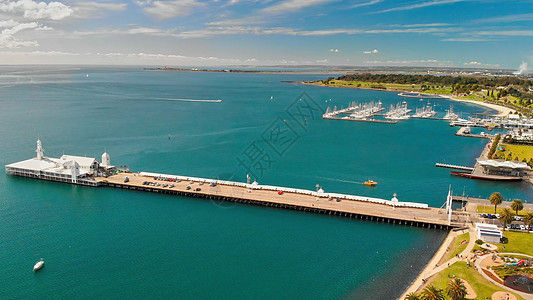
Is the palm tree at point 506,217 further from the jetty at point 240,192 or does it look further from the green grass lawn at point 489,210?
the green grass lawn at point 489,210

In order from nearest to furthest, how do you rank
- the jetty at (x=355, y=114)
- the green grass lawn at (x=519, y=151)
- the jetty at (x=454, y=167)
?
the jetty at (x=454, y=167) < the green grass lawn at (x=519, y=151) < the jetty at (x=355, y=114)

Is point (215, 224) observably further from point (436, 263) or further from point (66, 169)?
point (66, 169)

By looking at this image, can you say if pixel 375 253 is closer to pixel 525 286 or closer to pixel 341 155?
pixel 525 286

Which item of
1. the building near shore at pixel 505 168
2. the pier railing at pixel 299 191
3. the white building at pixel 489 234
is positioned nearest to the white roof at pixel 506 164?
the building near shore at pixel 505 168

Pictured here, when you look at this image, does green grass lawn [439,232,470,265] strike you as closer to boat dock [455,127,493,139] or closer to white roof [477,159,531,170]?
white roof [477,159,531,170]

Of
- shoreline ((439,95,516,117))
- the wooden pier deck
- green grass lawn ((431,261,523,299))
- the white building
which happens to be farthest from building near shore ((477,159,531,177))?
shoreline ((439,95,516,117))

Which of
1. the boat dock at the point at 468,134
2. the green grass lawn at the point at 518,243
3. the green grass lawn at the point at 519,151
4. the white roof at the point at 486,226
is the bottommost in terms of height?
the green grass lawn at the point at 518,243

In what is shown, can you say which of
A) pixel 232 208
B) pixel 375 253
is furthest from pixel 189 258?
pixel 375 253
